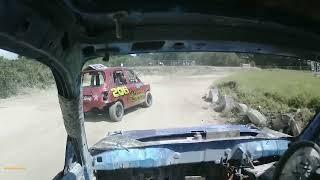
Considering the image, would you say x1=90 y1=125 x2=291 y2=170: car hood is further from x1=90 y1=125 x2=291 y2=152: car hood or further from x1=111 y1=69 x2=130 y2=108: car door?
x1=111 y1=69 x2=130 y2=108: car door

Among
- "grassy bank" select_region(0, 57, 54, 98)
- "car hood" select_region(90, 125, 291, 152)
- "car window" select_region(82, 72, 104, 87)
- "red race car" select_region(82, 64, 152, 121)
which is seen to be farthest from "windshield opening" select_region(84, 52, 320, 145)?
"grassy bank" select_region(0, 57, 54, 98)

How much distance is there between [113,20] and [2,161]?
844cm

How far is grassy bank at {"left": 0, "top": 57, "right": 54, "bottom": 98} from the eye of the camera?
29.4 meters

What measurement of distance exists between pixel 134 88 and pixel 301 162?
13663 millimetres

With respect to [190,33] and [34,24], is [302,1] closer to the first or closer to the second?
[190,33]

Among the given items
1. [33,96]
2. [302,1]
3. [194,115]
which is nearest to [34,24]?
[302,1]

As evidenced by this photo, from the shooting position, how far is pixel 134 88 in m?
17.0

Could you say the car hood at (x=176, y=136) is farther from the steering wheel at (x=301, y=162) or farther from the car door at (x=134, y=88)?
the car door at (x=134, y=88)

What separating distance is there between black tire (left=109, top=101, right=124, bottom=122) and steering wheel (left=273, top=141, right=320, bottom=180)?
39.4 feet

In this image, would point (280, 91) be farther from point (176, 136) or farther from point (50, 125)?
point (176, 136)

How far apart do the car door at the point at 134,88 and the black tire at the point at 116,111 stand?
1.07 meters

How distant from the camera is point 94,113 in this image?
51.9 feet

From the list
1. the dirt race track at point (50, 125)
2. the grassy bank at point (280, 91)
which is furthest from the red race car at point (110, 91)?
the grassy bank at point (280, 91)

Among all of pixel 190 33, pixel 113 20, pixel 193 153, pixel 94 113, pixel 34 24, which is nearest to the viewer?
pixel 34 24
